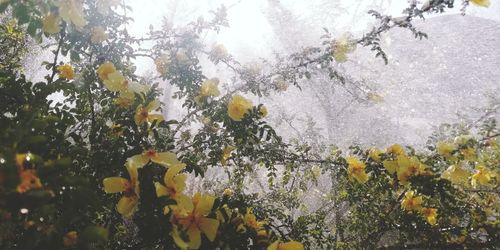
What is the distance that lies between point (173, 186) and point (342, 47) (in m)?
1.84

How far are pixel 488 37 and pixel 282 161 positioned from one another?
796 inches

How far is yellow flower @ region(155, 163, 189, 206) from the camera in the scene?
104cm

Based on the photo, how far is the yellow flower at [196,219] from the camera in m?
1.01

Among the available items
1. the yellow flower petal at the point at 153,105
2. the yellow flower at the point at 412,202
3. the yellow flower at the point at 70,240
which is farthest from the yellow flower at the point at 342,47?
the yellow flower at the point at 70,240

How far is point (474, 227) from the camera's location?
7.93 feet

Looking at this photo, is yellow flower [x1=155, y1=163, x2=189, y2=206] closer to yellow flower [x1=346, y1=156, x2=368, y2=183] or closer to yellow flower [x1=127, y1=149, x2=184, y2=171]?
yellow flower [x1=127, y1=149, x2=184, y2=171]

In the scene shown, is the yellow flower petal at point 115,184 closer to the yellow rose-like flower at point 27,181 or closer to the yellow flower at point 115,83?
the yellow rose-like flower at point 27,181

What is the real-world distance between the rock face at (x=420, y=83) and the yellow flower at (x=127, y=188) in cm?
1302

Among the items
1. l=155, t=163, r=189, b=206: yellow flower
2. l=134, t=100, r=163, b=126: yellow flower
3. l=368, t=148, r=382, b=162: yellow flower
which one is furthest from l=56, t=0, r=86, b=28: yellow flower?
l=368, t=148, r=382, b=162: yellow flower

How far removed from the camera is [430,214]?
226 cm

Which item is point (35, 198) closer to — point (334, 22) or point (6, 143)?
point (6, 143)

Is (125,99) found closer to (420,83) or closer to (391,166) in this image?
(391,166)

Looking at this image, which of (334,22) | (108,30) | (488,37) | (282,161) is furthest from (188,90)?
(334,22)

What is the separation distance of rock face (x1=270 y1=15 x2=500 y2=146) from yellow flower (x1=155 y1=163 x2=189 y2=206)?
13.0 m
